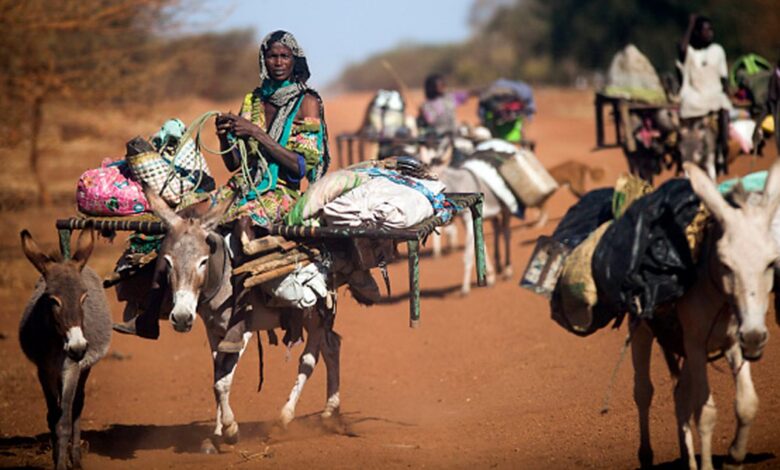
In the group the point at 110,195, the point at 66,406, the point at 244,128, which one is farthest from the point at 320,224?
the point at 66,406

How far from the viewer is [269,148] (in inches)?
338

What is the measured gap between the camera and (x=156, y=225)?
824 centimetres

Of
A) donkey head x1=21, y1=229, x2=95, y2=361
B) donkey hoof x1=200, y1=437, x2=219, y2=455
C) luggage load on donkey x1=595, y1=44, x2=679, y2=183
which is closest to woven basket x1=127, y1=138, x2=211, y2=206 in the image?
donkey head x1=21, y1=229, x2=95, y2=361

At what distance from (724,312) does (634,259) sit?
565 mm

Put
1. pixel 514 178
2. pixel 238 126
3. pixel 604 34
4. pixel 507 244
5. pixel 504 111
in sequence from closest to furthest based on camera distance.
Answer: pixel 238 126
pixel 514 178
pixel 507 244
pixel 504 111
pixel 604 34

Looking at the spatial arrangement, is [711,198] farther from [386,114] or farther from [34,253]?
[386,114]

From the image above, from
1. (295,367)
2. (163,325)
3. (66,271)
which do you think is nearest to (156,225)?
(66,271)

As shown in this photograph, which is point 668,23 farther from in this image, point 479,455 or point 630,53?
point 479,455

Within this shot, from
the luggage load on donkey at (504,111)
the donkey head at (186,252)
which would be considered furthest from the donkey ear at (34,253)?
the luggage load on donkey at (504,111)

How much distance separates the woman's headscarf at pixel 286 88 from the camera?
8.84 m

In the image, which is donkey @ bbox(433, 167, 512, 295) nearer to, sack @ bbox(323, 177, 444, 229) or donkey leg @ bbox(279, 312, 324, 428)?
donkey leg @ bbox(279, 312, 324, 428)

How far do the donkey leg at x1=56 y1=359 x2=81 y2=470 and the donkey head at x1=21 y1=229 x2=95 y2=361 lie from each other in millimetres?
360

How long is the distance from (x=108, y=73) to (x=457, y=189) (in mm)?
8619

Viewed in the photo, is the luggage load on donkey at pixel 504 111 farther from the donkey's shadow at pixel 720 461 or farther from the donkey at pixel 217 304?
the donkey's shadow at pixel 720 461
